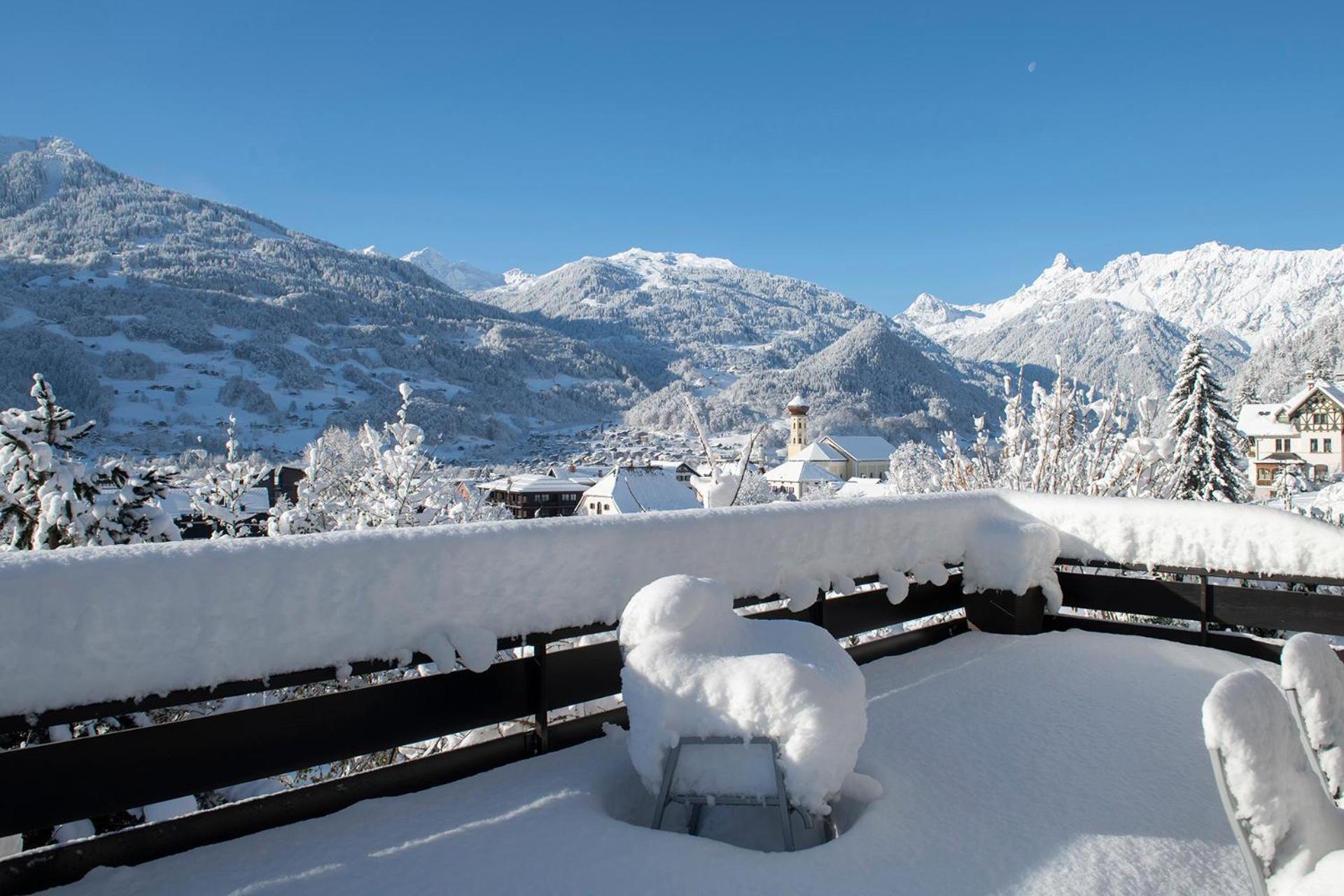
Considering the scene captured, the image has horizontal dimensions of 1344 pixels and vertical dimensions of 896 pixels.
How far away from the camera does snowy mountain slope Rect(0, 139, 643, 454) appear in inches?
3526

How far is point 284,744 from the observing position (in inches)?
99.4

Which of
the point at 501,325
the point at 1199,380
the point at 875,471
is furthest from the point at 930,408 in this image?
the point at 501,325

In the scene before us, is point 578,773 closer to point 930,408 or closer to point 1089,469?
point 1089,469

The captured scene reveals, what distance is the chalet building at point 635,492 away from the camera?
36625 millimetres

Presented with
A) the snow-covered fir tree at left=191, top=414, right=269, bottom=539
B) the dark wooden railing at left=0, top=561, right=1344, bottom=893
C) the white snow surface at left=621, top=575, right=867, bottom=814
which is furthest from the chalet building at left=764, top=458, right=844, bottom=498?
the white snow surface at left=621, top=575, right=867, bottom=814

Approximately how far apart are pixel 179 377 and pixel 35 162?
4659 inches

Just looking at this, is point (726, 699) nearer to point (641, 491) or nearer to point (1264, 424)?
point (641, 491)

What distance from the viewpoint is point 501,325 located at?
15362cm

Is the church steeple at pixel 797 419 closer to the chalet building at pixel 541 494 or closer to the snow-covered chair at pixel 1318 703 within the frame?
the chalet building at pixel 541 494

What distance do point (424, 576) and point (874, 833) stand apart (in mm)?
1683

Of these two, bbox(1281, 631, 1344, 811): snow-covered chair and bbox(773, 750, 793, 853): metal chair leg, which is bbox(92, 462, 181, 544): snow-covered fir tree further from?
bbox(1281, 631, 1344, 811): snow-covered chair

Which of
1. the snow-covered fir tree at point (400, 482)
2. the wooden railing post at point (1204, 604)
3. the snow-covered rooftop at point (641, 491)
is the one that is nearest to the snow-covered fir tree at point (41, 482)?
the snow-covered fir tree at point (400, 482)

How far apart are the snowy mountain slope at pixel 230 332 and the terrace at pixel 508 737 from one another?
3252 inches

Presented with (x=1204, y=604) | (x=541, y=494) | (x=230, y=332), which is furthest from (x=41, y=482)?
(x=230, y=332)
